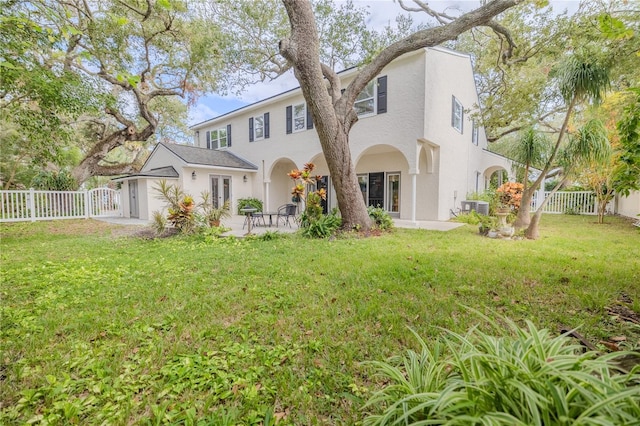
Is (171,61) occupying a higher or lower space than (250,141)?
higher

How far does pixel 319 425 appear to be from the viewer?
5.63 feet

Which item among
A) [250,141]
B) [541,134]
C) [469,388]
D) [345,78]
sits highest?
[345,78]

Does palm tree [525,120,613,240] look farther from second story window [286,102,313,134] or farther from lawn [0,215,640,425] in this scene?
second story window [286,102,313,134]

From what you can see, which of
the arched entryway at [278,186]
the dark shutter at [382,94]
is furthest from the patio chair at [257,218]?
the dark shutter at [382,94]

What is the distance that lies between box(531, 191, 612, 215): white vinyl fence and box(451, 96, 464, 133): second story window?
5.61 m

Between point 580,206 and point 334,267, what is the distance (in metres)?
15.2

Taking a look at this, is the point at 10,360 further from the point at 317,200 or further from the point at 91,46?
the point at 91,46

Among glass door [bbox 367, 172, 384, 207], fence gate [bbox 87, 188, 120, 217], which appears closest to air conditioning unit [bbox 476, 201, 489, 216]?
glass door [bbox 367, 172, 384, 207]

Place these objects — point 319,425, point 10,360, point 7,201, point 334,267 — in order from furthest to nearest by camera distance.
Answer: point 7,201
point 334,267
point 10,360
point 319,425

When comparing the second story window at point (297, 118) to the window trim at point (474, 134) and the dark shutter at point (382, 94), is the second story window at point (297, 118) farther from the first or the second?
the window trim at point (474, 134)

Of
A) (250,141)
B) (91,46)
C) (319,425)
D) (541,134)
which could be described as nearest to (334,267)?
(319,425)

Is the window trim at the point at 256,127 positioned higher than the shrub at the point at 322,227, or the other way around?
the window trim at the point at 256,127

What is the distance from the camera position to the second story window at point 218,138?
57.3 feet

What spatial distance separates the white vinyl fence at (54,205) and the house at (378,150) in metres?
1.10
